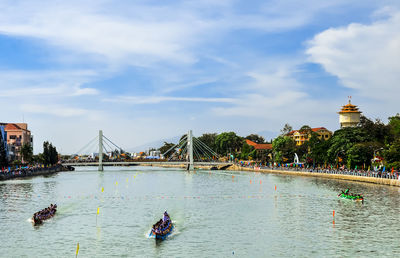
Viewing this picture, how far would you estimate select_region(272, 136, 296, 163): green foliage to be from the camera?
17290 cm

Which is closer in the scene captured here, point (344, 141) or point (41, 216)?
point (41, 216)

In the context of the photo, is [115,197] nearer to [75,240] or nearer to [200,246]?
[75,240]

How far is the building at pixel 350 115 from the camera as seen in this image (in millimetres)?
182250

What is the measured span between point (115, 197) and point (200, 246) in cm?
4117

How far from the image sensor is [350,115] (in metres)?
182

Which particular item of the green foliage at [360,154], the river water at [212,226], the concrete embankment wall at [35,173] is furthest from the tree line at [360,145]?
the concrete embankment wall at [35,173]

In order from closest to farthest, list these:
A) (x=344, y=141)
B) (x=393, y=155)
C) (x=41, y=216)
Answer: (x=41, y=216) → (x=393, y=155) → (x=344, y=141)

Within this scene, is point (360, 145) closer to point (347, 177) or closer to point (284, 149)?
point (347, 177)

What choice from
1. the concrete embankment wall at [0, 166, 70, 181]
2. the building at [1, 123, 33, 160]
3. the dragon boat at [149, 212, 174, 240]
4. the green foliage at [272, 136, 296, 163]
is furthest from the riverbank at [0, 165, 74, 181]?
the green foliage at [272, 136, 296, 163]

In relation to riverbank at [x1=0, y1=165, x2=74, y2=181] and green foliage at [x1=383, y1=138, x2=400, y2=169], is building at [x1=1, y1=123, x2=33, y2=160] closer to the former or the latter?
riverbank at [x1=0, y1=165, x2=74, y2=181]

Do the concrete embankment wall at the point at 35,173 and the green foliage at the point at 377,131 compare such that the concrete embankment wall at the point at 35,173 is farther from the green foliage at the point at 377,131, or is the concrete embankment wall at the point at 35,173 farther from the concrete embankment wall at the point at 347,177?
the green foliage at the point at 377,131

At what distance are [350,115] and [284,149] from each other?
31.7 meters

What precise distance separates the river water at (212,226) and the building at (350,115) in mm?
110391

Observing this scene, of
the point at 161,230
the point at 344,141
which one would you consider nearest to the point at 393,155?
the point at 344,141
